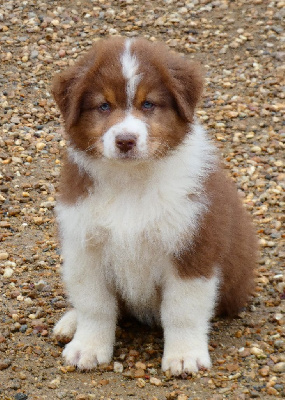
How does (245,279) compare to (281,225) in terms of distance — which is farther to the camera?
(281,225)

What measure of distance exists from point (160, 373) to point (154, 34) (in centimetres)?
582

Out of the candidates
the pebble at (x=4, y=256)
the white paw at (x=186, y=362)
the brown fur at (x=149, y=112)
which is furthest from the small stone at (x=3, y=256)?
the white paw at (x=186, y=362)

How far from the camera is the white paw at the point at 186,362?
5.49 metres

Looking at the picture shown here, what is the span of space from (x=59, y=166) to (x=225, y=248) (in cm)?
319

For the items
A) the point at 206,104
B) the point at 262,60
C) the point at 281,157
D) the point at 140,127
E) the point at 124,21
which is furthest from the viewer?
the point at 124,21

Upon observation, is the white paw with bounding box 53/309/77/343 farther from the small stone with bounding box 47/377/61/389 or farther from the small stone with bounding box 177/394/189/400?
the small stone with bounding box 177/394/189/400

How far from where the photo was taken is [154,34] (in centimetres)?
1047

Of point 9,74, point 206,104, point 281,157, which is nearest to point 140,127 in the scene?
point 281,157

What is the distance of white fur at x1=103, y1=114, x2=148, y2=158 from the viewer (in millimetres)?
4926

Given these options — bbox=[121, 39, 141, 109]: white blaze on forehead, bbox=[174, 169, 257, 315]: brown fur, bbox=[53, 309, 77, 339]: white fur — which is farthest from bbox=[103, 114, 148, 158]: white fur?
bbox=[53, 309, 77, 339]: white fur

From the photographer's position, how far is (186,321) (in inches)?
215

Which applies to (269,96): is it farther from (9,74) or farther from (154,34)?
(9,74)

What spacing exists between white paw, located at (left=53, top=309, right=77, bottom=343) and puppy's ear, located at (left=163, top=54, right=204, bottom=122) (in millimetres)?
1707

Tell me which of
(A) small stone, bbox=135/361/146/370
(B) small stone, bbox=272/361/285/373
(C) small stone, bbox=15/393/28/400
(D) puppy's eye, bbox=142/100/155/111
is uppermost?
(D) puppy's eye, bbox=142/100/155/111
